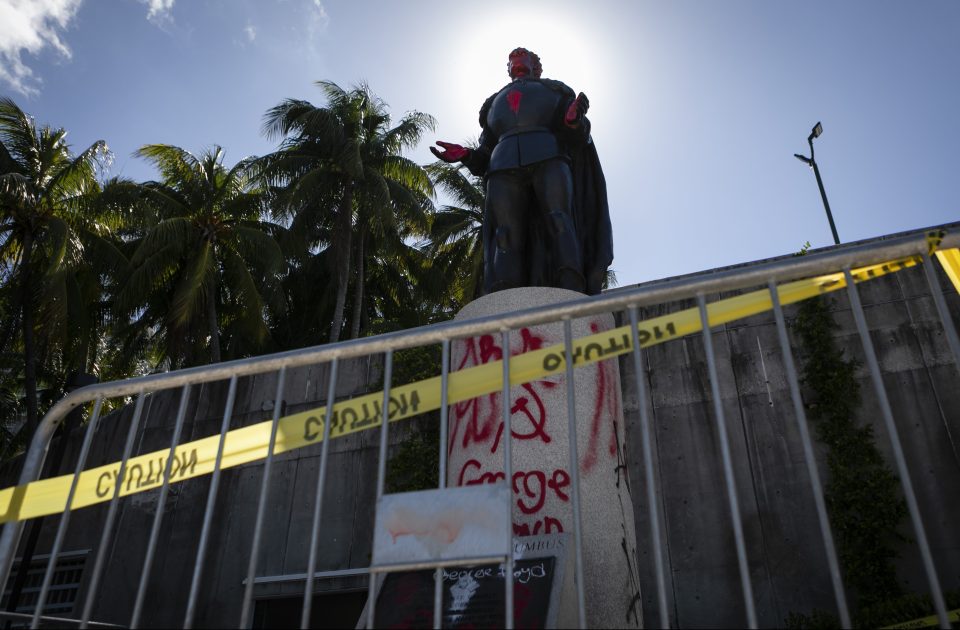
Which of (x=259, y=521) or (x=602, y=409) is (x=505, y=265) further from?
(x=259, y=521)

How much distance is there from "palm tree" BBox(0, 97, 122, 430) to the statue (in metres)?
14.3

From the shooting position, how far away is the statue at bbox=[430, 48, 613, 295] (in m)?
5.49

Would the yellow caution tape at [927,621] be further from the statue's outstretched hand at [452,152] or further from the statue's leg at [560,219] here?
the statue's outstretched hand at [452,152]

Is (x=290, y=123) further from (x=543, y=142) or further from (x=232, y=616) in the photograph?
(x=543, y=142)

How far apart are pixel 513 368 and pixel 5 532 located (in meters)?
2.15

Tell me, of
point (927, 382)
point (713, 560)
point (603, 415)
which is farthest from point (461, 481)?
point (927, 382)

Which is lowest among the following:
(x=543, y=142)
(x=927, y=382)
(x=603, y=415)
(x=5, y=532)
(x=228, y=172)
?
(x=5, y=532)

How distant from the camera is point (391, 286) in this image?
24.4 m

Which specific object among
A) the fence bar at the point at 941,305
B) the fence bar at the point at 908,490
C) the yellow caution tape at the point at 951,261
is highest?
the yellow caution tape at the point at 951,261

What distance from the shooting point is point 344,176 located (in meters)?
20.3

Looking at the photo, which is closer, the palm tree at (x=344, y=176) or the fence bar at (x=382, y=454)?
the fence bar at (x=382, y=454)

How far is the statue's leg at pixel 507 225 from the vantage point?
18.3 ft

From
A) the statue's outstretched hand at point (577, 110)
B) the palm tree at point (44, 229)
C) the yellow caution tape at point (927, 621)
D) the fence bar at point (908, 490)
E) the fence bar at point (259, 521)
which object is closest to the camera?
the fence bar at point (908, 490)

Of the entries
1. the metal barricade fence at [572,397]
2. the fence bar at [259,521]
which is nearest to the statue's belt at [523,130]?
the metal barricade fence at [572,397]
